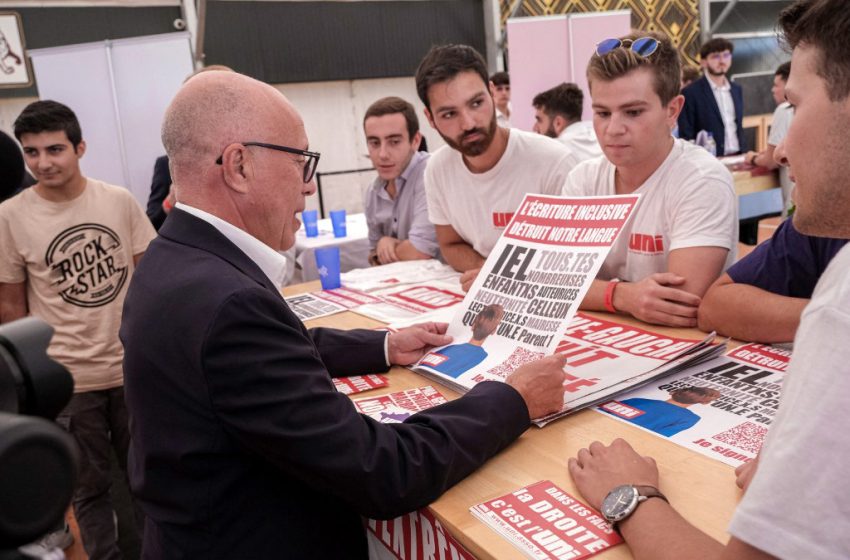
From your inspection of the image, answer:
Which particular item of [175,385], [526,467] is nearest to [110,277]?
[175,385]

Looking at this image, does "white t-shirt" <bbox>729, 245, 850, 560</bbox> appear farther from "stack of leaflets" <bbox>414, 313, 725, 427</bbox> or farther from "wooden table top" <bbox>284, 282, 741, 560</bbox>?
"stack of leaflets" <bbox>414, 313, 725, 427</bbox>

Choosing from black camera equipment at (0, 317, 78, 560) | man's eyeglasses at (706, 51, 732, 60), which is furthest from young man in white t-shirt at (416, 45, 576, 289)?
man's eyeglasses at (706, 51, 732, 60)

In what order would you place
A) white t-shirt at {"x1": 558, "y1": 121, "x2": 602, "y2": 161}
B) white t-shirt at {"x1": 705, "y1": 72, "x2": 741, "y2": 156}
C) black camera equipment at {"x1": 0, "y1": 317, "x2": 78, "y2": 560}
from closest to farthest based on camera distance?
black camera equipment at {"x1": 0, "y1": 317, "x2": 78, "y2": 560}, white t-shirt at {"x1": 558, "y1": 121, "x2": 602, "y2": 161}, white t-shirt at {"x1": 705, "y1": 72, "x2": 741, "y2": 156}

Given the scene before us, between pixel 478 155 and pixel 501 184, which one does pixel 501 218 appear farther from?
pixel 478 155

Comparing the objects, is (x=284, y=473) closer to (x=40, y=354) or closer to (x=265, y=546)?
(x=265, y=546)

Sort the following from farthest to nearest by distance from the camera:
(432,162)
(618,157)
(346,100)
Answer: (346,100) → (432,162) → (618,157)

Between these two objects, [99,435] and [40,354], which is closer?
[40,354]

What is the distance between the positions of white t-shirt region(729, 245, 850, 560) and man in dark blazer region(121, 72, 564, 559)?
0.45 m

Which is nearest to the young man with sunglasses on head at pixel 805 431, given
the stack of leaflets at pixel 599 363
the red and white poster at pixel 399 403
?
the stack of leaflets at pixel 599 363

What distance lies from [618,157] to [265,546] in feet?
4.32

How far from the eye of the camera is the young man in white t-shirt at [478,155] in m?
2.21

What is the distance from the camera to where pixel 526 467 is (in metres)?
0.94

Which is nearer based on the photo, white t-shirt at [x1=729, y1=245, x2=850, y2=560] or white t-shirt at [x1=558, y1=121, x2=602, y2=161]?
white t-shirt at [x1=729, y1=245, x2=850, y2=560]

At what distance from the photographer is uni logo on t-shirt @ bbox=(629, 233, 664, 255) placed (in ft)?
5.57
